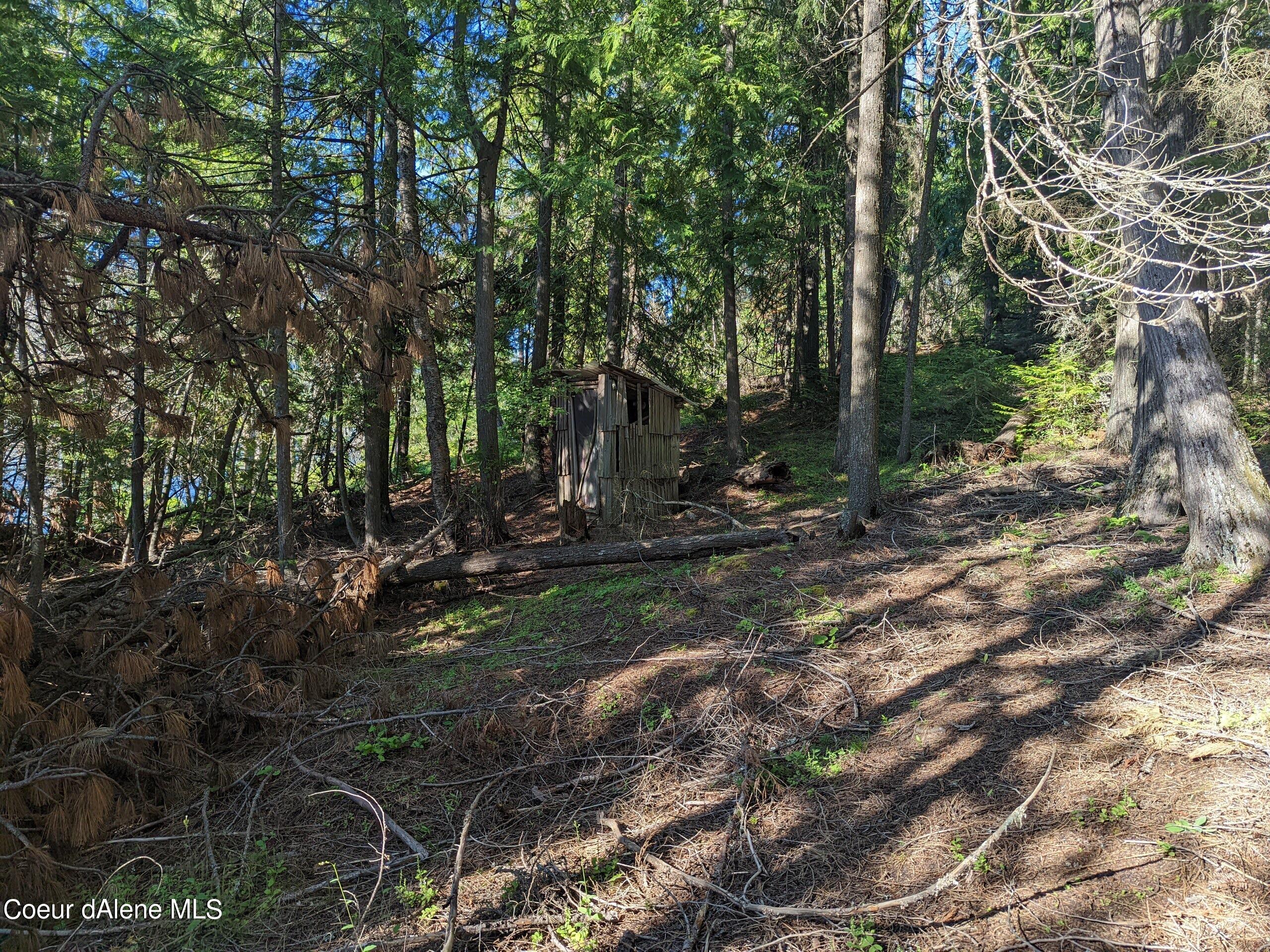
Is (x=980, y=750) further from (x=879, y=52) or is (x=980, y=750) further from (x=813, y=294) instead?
(x=813, y=294)

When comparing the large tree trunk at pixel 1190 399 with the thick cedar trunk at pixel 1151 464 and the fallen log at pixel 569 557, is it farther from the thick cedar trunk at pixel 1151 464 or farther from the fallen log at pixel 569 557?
the fallen log at pixel 569 557

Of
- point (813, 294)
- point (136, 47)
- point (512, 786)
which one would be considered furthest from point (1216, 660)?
point (813, 294)

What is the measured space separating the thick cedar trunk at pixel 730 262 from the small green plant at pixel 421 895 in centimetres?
1126

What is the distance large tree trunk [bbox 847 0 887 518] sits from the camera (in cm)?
746

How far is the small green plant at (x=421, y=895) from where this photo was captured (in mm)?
3252

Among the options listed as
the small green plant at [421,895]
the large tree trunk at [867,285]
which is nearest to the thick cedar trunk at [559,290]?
the large tree trunk at [867,285]

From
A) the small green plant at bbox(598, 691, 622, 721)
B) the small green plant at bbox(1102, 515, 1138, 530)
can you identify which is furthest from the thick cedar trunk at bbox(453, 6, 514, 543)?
the small green plant at bbox(1102, 515, 1138, 530)

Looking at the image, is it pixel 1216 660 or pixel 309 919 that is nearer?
pixel 309 919

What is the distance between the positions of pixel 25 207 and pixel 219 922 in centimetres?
364

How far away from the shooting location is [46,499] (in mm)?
8508

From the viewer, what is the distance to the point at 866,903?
2992 mm

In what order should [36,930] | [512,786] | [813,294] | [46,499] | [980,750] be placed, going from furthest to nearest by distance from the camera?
[813,294] → [46,499] → [512,786] → [980,750] → [36,930]

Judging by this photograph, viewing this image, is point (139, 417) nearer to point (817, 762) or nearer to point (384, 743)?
point (384, 743)

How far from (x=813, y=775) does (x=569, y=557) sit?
489 cm
